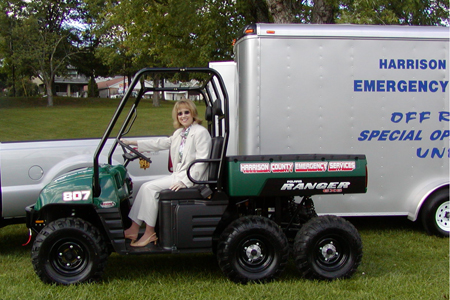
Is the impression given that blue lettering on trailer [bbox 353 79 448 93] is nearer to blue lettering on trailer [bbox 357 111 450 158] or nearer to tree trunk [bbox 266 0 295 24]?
blue lettering on trailer [bbox 357 111 450 158]

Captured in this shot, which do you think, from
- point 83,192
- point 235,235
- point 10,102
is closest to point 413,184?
point 235,235

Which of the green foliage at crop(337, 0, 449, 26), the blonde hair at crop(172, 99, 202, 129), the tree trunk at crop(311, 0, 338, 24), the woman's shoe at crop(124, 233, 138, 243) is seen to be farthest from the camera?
the tree trunk at crop(311, 0, 338, 24)

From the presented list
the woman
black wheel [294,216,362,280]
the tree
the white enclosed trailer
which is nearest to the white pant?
the woman

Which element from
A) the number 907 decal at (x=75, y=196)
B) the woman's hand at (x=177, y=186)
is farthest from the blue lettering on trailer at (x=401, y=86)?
the number 907 decal at (x=75, y=196)

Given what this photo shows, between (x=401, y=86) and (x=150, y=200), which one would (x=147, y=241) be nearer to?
(x=150, y=200)

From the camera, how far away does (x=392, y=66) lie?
19.0ft

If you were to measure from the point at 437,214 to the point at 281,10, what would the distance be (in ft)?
18.2

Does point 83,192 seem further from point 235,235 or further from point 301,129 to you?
point 301,129

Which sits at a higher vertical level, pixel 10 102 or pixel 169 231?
pixel 10 102

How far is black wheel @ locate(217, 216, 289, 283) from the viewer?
4.26m

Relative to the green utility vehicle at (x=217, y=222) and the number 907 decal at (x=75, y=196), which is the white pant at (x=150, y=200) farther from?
the number 907 decal at (x=75, y=196)

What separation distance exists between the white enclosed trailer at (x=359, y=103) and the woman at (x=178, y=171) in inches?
47.0

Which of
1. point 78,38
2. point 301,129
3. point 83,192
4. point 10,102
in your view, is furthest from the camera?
point 78,38

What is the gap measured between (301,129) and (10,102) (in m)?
35.3
